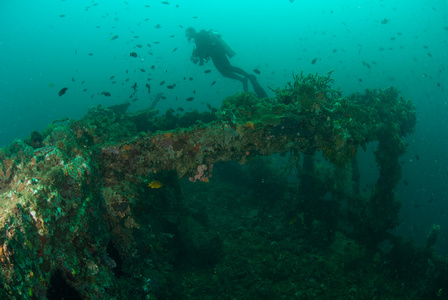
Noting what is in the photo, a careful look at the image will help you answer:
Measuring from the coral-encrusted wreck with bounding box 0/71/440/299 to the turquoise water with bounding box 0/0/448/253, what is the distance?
52784 mm

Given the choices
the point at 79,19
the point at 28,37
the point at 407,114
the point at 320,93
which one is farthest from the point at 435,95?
the point at 28,37

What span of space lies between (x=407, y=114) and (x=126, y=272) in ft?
40.7

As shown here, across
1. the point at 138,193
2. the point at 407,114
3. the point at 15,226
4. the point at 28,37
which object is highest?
the point at 407,114

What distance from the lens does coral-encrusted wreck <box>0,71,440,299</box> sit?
2.74 m

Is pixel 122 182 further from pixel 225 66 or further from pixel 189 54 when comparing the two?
pixel 189 54

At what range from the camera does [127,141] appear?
5.01 metres

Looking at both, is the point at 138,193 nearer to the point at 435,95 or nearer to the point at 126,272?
the point at 126,272

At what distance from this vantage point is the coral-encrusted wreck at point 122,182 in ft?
9.00

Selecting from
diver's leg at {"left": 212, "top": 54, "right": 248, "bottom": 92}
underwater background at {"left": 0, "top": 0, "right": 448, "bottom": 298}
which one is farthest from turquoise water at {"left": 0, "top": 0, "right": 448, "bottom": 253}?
diver's leg at {"left": 212, "top": 54, "right": 248, "bottom": 92}

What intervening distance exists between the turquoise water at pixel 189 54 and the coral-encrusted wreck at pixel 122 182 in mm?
52784

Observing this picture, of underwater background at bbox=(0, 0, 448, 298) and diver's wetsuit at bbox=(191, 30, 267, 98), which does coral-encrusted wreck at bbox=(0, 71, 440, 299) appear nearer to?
diver's wetsuit at bbox=(191, 30, 267, 98)

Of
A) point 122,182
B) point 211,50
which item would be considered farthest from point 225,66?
point 122,182

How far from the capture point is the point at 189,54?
15200 cm

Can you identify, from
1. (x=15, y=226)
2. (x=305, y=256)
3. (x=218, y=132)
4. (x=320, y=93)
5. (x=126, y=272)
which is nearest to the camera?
(x=15, y=226)
